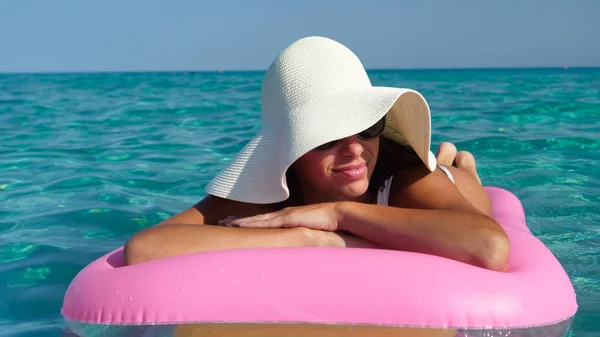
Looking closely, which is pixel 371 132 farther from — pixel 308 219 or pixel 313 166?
pixel 308 219

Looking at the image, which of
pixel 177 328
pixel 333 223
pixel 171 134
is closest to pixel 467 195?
pixel 333 223

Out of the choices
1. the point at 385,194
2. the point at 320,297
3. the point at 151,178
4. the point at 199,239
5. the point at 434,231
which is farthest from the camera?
the point at 151,178

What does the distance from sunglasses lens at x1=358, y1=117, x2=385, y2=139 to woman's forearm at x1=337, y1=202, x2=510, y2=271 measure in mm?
225

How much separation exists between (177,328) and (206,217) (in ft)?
1.93

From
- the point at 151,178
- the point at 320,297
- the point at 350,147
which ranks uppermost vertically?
the point at 350,147

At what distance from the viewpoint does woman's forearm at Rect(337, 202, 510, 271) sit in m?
2.18

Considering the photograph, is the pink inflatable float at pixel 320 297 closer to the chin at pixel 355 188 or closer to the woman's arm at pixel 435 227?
the woman's arm at pixel 435 227

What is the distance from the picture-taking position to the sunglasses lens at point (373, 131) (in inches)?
96.4

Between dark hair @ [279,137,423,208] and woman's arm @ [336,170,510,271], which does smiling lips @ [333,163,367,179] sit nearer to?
woman's arm @ [336,170,510,271]

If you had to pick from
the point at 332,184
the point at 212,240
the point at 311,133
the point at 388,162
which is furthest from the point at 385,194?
the point at 212,240

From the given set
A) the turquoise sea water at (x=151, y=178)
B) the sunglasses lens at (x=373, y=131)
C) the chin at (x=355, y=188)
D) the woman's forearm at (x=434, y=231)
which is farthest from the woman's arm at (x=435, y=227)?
the turquoise sea water at (x=151, y=178)

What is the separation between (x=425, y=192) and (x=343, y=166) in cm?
29

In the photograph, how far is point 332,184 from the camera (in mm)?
2531

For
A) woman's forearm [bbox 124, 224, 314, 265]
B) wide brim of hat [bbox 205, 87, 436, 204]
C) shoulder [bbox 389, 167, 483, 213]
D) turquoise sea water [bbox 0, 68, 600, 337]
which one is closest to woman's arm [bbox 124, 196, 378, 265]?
woman's forearm [bbox 124, 224, 314, 265]
